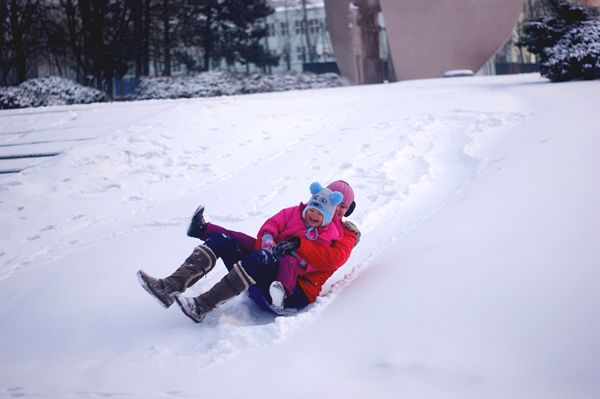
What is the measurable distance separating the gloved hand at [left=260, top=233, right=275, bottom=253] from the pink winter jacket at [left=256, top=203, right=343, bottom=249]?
1.5 inches

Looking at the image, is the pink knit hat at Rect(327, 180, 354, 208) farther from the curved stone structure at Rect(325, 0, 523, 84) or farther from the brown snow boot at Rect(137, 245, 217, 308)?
the curved stone structure at Rect(325, 0, 523, 84)

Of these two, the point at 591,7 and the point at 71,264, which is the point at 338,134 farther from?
the point at 591,7

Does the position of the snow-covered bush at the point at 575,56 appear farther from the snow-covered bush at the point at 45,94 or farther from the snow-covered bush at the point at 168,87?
the snow-covered bush at the point at 45,94

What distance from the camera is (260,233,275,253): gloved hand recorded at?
3.80m

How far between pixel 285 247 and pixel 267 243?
126mm

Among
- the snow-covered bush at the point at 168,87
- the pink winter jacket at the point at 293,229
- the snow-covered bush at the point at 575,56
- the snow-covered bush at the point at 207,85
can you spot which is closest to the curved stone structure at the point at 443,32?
the snow-covered bush at the point at 168,87

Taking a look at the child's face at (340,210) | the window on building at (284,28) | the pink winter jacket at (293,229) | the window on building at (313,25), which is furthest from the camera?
the window on building at (284,28)

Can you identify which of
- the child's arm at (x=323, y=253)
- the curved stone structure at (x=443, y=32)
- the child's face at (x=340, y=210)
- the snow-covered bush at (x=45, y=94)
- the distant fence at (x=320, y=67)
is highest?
the distant fence at (x=320, y=67)

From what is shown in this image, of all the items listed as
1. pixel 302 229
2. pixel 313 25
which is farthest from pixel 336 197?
pixel 313 25

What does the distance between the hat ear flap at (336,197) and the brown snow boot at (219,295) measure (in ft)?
2.16

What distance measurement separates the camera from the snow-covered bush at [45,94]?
54.9 ft

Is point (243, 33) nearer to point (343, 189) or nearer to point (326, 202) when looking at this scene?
point (343, 189)

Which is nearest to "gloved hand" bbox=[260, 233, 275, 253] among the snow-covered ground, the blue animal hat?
the blue animal hat

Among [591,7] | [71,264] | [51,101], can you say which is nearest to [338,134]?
[71,264]
